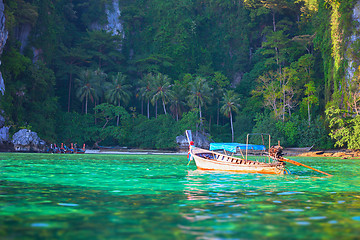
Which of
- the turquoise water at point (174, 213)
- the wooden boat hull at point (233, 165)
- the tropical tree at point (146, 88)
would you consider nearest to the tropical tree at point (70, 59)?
the tropical tree at point (146, 88)

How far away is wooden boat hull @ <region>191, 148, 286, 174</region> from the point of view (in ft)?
72.4

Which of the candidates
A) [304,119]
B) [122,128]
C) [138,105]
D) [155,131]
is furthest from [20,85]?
[304,119]

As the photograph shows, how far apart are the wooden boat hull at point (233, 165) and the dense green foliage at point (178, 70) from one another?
34.5 m

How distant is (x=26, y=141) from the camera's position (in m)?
55.5

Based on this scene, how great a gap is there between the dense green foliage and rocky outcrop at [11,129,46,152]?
1798 mm

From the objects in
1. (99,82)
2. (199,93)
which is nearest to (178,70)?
(199,93)

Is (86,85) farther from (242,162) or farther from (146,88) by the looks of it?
(242,162)

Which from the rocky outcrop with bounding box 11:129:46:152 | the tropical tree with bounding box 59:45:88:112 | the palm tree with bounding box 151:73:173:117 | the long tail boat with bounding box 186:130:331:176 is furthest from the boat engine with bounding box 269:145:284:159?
the tropical tree with bounding box 59:45:88:112

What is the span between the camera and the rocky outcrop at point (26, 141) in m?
55.1

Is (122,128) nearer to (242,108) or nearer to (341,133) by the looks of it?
(242,108)

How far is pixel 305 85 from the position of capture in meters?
68.3

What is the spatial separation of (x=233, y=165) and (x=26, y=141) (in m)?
41.5

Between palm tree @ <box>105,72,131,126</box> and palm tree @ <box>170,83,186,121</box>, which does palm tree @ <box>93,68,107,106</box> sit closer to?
palm tree @ <box>105,72,131,126</box>

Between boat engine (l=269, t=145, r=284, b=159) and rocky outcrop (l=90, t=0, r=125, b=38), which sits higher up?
rocky outcrop (l=90, t=0, r=125, b=38)
